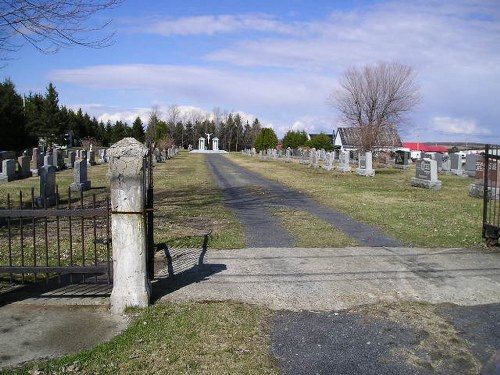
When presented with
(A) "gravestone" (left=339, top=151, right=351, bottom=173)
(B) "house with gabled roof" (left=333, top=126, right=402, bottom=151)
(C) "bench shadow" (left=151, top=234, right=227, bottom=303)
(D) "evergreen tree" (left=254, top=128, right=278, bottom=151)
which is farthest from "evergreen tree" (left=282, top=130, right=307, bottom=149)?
(C) "bench shadow" (left=151, top=234, right=227, bottom=303)

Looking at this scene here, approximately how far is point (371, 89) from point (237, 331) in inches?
1775

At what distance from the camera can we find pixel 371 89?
46656 millimetres

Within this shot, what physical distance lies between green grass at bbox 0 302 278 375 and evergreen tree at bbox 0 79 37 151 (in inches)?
1721

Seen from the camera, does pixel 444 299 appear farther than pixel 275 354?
Yes

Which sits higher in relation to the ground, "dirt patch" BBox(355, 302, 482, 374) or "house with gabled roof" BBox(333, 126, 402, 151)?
"house with gabled roof" BBox(333, 126, 402, 151)

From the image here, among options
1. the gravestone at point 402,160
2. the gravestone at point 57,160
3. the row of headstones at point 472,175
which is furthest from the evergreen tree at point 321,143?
the gravestone at point 57,160

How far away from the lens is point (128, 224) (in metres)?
5.11

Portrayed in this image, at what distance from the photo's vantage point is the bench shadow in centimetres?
593

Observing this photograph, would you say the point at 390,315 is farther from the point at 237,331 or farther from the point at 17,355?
the point at 17,355

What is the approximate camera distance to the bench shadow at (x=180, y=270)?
593 cm

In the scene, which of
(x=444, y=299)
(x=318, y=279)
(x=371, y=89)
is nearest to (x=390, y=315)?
(x=444, y=299)

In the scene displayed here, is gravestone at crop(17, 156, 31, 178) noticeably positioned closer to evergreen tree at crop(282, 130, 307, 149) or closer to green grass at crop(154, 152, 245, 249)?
green grass at crop(154, 152, 245, 249)

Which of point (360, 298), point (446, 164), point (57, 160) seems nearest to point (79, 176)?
point (57, 160)

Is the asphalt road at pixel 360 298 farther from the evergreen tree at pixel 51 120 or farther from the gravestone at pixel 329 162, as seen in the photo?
the evergreen tree at pixel 51 120
